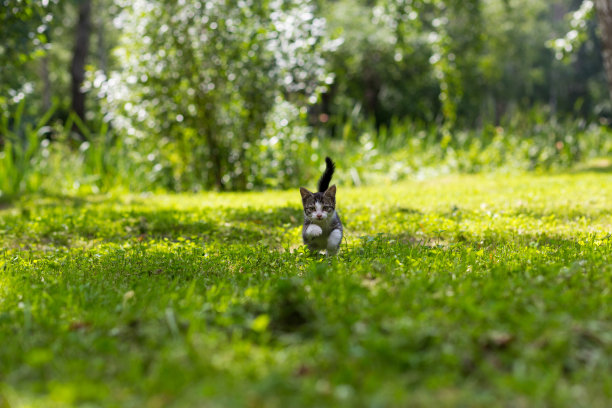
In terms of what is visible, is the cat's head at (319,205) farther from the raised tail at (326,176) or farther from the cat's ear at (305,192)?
the raised tail at (326,176)

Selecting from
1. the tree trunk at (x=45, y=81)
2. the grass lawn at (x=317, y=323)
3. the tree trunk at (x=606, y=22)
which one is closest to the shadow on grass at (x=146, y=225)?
the grass lawn at (x=317, y=323)

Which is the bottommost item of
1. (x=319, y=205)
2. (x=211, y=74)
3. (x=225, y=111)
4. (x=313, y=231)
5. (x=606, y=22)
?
(x=313, y=231)

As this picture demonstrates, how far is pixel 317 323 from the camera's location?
337cm

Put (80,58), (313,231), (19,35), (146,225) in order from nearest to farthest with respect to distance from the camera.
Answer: (313,231) < (146,225) < (19,35) < (80,58)

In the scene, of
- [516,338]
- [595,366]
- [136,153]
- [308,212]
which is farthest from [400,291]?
[136,153]

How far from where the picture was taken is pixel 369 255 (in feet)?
17.5

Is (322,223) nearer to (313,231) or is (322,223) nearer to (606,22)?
(313,231)

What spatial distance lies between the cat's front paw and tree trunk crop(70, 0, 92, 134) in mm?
15843

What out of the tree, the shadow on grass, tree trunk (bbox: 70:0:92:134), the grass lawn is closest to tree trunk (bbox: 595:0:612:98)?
the tree

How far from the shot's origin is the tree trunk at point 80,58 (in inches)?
734

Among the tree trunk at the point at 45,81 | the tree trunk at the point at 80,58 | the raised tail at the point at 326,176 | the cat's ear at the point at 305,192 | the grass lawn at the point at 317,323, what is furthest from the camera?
the tree trunk at the point at 45,81

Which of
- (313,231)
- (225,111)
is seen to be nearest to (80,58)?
(225,111)

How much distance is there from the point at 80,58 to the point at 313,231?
16660 millimetres

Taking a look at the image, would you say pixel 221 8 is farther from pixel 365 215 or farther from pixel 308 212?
pixel 308 212
